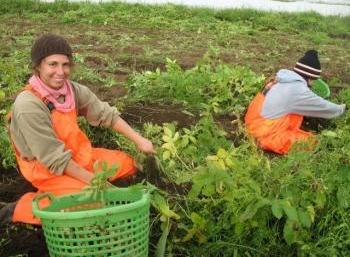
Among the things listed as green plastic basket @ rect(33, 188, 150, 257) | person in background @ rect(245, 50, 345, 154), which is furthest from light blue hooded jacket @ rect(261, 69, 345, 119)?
green plastic basket @ rect(33, 188, 150, 257)

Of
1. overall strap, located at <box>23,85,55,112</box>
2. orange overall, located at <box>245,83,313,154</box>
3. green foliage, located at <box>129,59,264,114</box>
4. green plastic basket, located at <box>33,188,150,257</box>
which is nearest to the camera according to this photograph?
green plastic basket, located at <box>33,188,150,257</box>

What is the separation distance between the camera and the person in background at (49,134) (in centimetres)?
306

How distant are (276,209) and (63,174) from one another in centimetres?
116

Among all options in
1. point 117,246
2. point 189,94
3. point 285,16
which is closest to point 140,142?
point 117,246

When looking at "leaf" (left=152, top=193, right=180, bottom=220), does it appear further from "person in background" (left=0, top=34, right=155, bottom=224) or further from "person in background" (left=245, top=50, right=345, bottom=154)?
"person in background" (left=245, top=50, right=345, bottom=154)

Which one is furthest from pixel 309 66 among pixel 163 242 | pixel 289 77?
pixel 163 242

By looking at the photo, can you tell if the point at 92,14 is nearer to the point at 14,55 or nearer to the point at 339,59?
the point at 14,55

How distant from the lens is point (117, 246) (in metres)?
2.56

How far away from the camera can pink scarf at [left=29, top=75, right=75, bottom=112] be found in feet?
10.5

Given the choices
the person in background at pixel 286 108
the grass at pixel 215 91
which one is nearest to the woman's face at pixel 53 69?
the grass at pixel 215 91

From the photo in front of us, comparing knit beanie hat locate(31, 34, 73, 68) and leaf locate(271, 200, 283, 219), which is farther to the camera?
knit beanie hat locate(31, 34, 73, 68)

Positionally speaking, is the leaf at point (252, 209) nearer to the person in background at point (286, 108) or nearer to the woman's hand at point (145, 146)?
the woman's hand at point (145, 146)

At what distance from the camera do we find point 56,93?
328 centimetres

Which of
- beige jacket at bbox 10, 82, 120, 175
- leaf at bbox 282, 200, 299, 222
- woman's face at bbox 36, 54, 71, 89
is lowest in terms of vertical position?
leaf at bbox 282, 200, 299, 222
